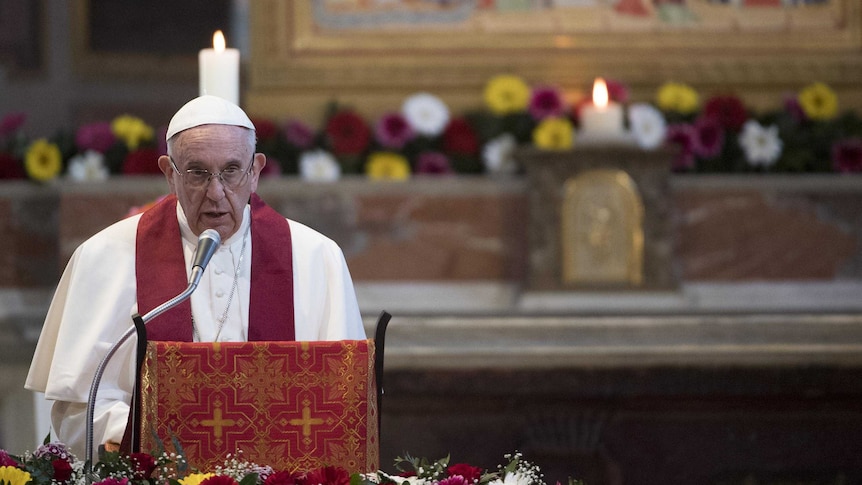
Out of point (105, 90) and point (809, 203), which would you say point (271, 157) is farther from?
point (809, 203)

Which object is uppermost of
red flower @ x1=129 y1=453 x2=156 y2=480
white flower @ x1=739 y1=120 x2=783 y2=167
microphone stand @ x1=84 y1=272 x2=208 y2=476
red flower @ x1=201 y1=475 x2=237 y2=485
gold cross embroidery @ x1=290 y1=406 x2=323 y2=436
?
white flower @ x1=739 y1=120 x2=783 y2=167

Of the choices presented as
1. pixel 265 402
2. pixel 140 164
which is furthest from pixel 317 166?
pixel 265 402

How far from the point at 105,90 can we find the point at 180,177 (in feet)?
10.5

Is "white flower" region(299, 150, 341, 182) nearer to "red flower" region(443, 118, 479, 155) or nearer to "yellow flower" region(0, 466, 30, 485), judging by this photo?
"red flower" region(443, 118, 479, 155)

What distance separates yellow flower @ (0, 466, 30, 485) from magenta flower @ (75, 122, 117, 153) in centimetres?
342

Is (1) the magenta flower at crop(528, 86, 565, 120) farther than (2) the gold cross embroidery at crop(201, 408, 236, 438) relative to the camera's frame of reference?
Yes

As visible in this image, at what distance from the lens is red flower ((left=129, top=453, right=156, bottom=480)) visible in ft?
7.86

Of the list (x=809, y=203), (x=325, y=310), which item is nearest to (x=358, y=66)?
(x=809, y=203)

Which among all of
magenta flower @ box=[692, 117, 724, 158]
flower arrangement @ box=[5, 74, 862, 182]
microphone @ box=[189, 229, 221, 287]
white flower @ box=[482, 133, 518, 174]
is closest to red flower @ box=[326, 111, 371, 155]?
flower arrangement @ box=[5, 74, 862, 182]

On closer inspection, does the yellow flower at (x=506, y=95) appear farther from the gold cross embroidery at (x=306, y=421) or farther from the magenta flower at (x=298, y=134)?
the gold cross embroidery at (x=306, y=421)

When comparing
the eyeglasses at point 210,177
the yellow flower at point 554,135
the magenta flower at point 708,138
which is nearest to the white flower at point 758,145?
the magenta flower at point 708,138

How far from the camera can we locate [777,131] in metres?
5.70

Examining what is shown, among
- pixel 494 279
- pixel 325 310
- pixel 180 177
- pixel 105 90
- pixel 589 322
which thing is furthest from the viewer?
pixel 105 90

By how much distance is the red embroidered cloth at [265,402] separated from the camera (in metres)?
2.67
